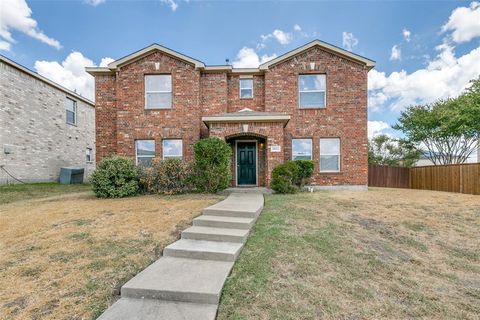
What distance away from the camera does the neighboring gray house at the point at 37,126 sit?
12281 mm

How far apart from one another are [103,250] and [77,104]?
57.7 ft

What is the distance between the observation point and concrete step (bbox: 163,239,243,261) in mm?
3785

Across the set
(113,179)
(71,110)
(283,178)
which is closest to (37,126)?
(71,110)

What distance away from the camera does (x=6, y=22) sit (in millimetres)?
12969

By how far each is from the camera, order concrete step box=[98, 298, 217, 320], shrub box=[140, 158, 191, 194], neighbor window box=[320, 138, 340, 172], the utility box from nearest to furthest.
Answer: concrete step box=[98, 298, 217, 320]
shrub box=[140, 158, 191, 194]
neighbor window box=[320, 138, 340, 172]
the utility box

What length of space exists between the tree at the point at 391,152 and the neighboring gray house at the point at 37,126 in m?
25.9

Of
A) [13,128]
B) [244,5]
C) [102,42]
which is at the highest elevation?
[244,5]

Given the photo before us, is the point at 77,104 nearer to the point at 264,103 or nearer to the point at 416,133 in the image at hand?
the point at 264,103

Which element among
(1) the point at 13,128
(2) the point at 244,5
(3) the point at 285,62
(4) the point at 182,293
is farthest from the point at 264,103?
(1) the point at 13,128

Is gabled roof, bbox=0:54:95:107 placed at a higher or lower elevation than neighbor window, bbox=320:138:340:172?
higher

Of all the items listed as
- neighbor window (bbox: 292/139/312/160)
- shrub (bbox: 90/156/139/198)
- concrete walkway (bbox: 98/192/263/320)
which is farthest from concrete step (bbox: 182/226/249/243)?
neighbor window (bbox: 292/139/312/160)

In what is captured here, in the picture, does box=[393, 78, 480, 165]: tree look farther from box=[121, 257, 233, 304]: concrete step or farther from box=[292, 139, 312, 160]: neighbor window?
box=[121, 257, 233, 304]: concrete step

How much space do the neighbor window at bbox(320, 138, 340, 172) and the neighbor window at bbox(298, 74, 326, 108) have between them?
1.89 m

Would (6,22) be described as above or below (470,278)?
above
